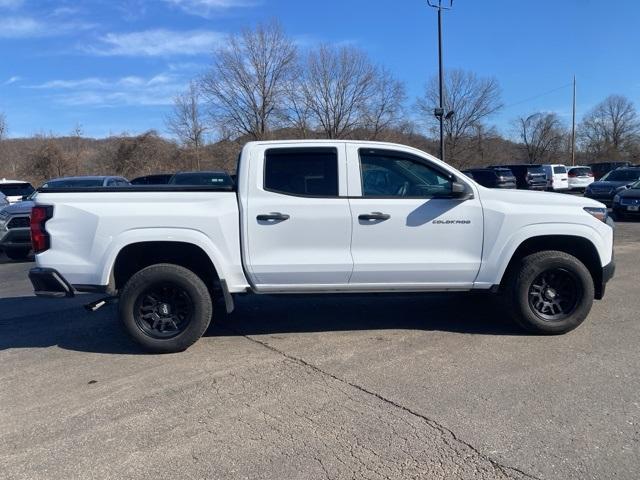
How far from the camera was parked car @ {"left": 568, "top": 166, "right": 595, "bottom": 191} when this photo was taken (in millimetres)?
34419

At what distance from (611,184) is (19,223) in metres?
19.5

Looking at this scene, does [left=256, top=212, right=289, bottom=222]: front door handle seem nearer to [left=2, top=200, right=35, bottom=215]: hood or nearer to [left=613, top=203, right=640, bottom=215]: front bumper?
[left=2, top=200, right=35, bottom=215]: hood

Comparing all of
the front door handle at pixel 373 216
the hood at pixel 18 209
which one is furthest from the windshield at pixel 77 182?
the front door handle at pixel 373 216

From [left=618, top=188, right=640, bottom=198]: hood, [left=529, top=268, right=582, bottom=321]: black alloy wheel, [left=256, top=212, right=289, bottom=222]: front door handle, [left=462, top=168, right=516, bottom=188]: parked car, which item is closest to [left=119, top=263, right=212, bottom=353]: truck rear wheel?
[left=256, top=212, right=289, bottom=222]: front door handle

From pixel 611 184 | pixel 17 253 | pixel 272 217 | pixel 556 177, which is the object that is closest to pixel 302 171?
pixel 272 217

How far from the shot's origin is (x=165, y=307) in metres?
5.18

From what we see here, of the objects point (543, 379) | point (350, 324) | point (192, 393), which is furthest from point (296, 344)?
point (543, 379)

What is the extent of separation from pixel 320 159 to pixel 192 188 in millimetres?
1270

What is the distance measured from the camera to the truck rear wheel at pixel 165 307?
5.02 metres

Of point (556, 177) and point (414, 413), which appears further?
point (556, 177)

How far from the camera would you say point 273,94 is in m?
38.2

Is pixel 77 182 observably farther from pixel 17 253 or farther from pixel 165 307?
pixel 165 307

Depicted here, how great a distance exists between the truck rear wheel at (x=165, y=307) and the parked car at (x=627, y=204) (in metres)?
15.6

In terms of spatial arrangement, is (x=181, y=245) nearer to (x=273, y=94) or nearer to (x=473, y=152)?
(x=273, y=94)
